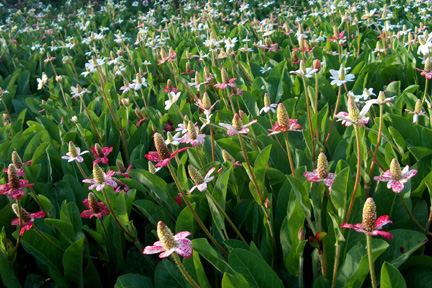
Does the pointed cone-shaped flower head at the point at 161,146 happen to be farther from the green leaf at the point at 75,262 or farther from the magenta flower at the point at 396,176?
the magenta flower at the point at 396,176

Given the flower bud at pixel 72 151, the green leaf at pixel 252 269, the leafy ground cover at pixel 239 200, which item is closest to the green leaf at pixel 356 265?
the leafy ground cover at pixel 239 200

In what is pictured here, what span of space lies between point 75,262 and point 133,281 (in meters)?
0.28

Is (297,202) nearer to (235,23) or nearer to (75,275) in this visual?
(75,275)

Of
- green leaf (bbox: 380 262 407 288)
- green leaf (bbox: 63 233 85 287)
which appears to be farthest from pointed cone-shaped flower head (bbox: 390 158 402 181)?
green leaf (bbox: 63 233 85 287)

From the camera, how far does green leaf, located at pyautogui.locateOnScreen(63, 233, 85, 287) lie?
1635 millimetres

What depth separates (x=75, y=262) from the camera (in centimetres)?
170

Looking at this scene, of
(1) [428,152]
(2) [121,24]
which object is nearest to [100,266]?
(1) [428,152]

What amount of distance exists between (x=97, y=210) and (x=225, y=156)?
614mm

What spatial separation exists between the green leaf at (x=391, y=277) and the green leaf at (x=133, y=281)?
2.96 feet

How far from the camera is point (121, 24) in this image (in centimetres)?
852

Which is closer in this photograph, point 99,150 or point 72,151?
point 72,151

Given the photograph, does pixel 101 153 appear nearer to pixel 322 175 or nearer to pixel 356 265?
pixel 322 175

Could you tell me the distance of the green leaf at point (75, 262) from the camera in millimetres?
1635

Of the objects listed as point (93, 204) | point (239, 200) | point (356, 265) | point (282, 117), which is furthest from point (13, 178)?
point (356, 265)
